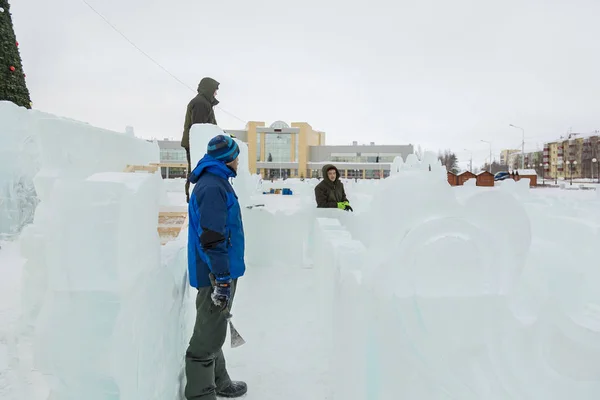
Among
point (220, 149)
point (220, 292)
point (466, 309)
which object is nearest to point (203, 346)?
point (220, 292)

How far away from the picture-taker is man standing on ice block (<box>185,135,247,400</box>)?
2.28m

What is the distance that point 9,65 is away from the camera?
9102mm

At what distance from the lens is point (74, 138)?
3.63 meters

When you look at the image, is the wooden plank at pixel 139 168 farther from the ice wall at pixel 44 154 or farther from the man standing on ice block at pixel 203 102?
the man standing on ice block at pixel 203 102

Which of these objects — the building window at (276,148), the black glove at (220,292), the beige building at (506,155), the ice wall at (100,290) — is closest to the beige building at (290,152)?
the building window at (276,148)

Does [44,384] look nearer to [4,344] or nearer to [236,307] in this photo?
[4,344]

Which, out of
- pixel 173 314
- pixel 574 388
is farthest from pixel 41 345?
pixel 574 388

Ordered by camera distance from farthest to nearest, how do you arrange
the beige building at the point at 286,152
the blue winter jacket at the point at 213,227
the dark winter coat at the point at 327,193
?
the beige building at the point at 286,152
the dark winter coat at the point at 327,193
the blue winter jacket at the point at 213,227

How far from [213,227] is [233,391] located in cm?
128

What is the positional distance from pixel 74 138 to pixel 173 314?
2.12m

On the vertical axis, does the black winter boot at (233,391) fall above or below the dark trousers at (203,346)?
below

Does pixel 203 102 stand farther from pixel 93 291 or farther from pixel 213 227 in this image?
pixel 93 291

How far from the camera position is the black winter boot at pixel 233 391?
277 centimetres

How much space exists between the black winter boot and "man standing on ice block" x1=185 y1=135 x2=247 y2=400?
0.29 metres
